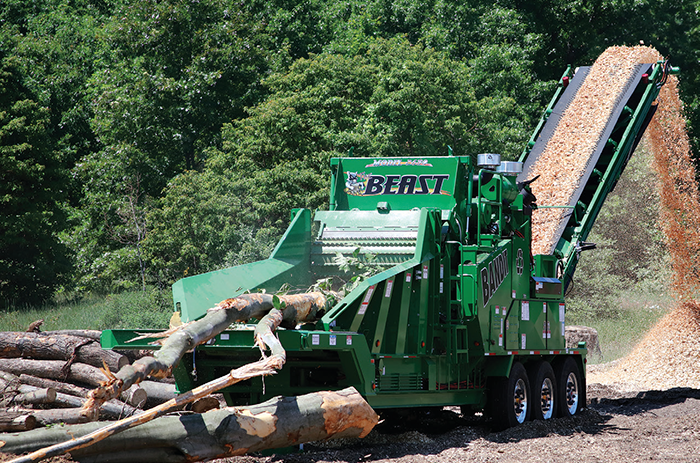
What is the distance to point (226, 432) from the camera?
278 inches

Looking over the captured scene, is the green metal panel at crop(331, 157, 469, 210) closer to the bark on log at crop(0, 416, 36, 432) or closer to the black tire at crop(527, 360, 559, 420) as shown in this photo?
the black tire at crop(527, 360, 559, 420)

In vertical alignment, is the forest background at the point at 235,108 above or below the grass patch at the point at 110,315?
above

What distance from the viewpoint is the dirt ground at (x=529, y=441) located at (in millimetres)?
8359

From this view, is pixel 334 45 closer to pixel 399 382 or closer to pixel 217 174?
pixel 217 174

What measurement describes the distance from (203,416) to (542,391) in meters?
5.82

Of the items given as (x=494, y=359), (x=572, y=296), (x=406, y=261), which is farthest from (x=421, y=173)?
(x=572, y=296)

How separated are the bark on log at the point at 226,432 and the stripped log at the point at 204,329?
0.52 m

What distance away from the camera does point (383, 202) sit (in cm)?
1079

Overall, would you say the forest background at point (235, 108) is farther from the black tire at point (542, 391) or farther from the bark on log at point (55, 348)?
the black tire at point (542, 391)

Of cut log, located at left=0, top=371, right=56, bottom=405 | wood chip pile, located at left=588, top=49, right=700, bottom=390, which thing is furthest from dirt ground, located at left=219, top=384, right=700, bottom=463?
wood chip pile, located at left=588, top=49, right=700, bottom=390

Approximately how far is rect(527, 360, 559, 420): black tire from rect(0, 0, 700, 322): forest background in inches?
341

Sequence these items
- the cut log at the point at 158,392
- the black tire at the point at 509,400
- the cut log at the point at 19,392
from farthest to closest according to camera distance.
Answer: the cut log at the point at 158,392 → the black tire at the point at 509,400 → the cut log at the point at 19,392

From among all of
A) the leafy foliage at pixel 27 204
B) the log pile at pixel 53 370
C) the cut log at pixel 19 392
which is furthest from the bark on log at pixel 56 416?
the leafy foliage at pixel 27 204

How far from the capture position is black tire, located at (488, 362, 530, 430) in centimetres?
1044
